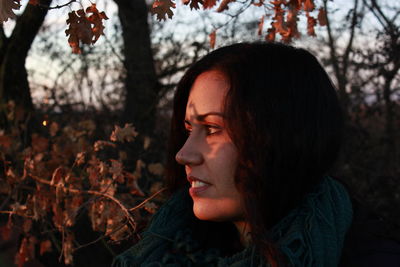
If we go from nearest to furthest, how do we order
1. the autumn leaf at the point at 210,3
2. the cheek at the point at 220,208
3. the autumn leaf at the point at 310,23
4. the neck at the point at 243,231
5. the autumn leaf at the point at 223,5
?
1. the cheek at the point at 220,208
2. the neck at the point at 243,231
3. the autumn leaf at the point at 210,3
4. the autumn leaf at the point at 223,5
5. the autumn leaf at the point at 310,23

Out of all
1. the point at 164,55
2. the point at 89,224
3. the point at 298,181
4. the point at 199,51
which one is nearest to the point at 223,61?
the point at 298,181

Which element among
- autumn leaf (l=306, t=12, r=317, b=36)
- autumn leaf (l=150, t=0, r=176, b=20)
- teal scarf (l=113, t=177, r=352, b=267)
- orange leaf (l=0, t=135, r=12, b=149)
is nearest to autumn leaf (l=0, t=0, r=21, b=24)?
autumn leaf (l=150, t=0, r=176, b=20)

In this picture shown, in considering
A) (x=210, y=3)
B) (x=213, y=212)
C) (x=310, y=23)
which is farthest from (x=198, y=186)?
(x=310, y=23)

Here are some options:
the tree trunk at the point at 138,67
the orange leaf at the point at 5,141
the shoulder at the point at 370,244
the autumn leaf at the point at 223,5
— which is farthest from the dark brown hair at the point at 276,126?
the tree trunk at the point at 138,67

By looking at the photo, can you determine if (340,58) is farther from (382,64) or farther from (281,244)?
(281,244)

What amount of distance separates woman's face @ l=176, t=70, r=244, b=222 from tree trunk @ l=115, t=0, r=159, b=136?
10.6ft

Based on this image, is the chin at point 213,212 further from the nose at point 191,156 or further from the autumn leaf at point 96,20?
the autumn leaf at point 96,20

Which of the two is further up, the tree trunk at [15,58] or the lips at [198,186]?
the tree trunk at [15,58]

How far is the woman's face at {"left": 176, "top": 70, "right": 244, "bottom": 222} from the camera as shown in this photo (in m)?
1.78

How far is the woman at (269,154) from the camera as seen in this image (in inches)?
67.6

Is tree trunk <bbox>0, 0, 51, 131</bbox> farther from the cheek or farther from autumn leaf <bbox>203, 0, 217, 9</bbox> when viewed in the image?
the cheek

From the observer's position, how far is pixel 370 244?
1.79 meters

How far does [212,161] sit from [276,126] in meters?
0.26

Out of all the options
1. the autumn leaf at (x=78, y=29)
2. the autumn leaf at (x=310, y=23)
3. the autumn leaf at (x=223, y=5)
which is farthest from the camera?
the autumn leaf at (x=310, y=23)
